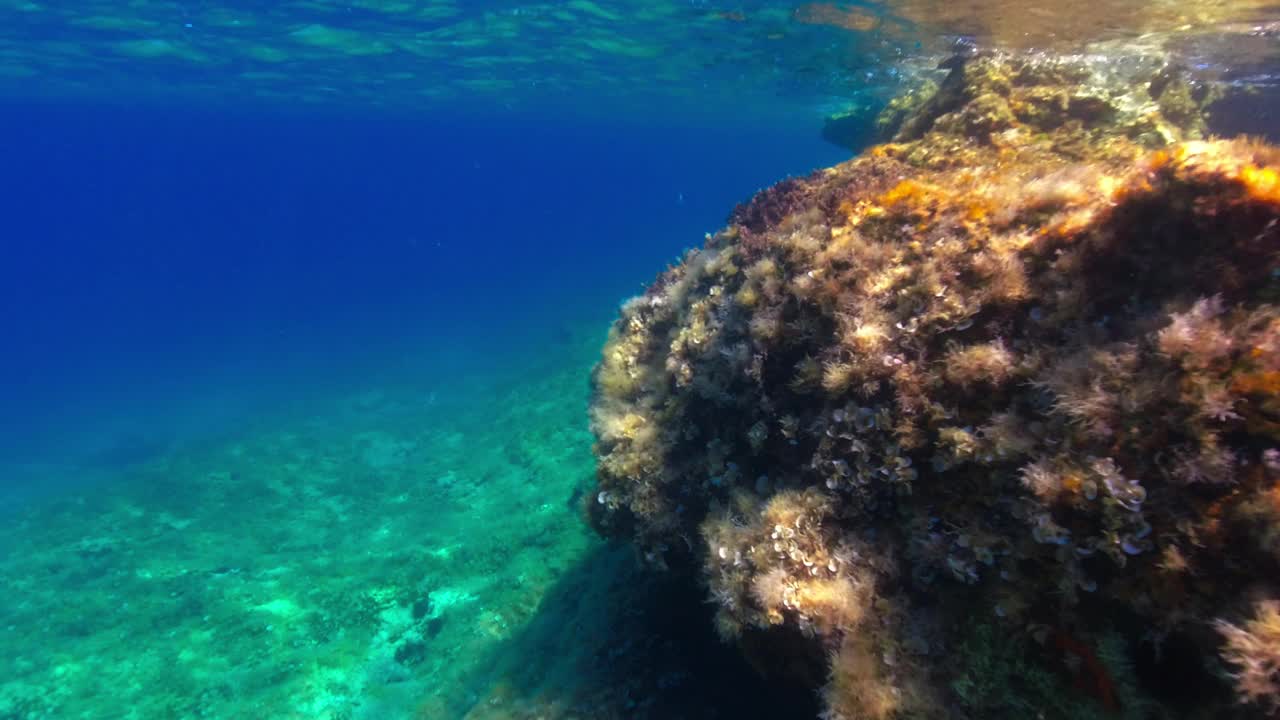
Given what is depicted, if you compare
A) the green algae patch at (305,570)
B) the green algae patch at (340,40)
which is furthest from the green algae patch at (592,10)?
the green algae patch at (305,570)

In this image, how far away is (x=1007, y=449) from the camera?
361 cm

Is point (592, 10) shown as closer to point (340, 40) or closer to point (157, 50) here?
point (340, 40)

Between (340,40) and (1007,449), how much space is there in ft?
102

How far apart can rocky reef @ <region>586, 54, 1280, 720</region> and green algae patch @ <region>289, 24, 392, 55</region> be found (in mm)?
26286

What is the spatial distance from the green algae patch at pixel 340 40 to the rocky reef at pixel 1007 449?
26.3 m

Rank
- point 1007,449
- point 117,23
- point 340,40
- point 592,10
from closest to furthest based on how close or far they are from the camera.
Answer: point 1007,449 → point 592,10 → point 117,23 → point 340,40

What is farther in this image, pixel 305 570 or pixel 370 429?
pixel 370 429

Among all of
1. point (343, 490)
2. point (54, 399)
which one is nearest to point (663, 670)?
point (343, 490)

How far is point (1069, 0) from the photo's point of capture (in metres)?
Answer: 12.8

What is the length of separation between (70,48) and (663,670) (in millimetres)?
35611

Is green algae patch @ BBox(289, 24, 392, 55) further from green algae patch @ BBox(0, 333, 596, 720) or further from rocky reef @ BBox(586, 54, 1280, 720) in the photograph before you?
rocky reef @ BBox(586, 54, 1280, 720)

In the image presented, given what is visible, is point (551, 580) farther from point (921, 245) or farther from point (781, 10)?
point (781, 10)

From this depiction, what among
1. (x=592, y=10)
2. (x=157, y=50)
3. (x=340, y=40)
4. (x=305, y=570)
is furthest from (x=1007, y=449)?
(x=157, y=50)

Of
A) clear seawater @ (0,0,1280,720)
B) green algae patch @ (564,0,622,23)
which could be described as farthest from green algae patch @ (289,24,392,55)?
green algae patch @ (564,0,622,23)
